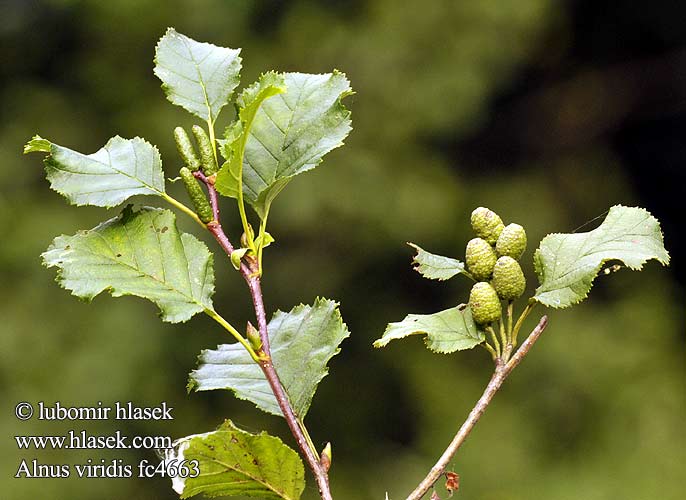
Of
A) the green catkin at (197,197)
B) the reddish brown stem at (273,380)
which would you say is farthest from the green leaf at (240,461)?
the green catkin at (197,197)

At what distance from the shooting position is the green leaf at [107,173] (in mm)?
696

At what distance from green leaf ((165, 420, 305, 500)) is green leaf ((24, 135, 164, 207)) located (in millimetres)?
189

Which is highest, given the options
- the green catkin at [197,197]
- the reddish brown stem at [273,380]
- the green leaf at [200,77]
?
the green leaf at [200,77]

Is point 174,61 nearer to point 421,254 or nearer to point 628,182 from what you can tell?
point 421,254

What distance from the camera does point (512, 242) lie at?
683mm

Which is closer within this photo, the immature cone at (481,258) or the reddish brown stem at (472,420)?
the reddish brown stem at (472,420)

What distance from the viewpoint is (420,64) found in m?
3.50

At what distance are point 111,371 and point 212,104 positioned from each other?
246 cm

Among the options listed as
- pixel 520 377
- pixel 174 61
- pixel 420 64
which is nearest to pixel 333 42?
pixel 420 64

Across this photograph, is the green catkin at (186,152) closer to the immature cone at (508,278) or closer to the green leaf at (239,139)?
the green leaf at (239,139)

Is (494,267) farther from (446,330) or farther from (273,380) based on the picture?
(273,380)

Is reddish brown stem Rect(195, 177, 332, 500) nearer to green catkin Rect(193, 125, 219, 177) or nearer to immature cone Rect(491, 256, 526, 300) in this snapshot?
green catkin Rect(193, 125, 219, 177)

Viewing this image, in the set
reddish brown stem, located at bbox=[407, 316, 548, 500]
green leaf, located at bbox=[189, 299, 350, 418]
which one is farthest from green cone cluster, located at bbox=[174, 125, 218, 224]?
reddish brown stem, located at bbox=[407, 316, 548, 500]

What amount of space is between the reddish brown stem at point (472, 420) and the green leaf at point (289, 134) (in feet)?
0.66
